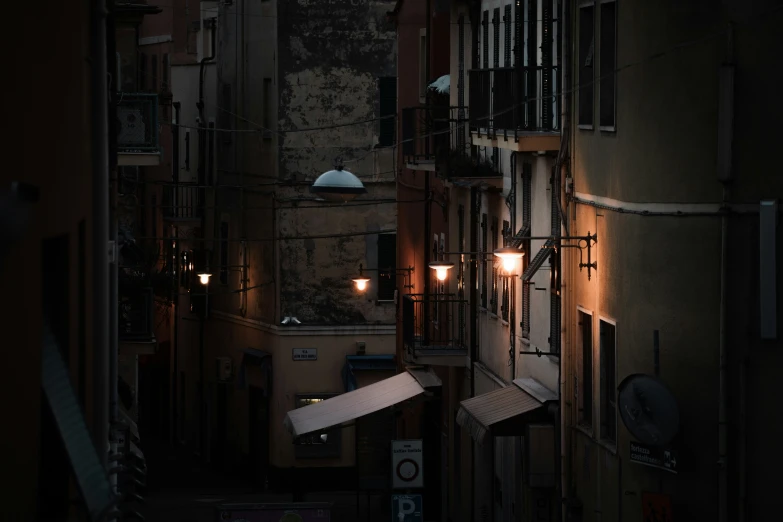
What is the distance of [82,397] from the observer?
1088cm

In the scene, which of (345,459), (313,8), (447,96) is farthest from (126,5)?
(345,459)

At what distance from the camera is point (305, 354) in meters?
39.7

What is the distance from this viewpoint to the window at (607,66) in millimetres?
17266

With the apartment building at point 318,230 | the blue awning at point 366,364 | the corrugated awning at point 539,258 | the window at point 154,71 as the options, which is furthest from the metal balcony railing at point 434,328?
the window at point 154,71

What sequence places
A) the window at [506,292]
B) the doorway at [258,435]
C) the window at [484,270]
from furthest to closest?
1. the doorway at [258,435]
2. the window at [484,270]
3. the window at [506,292]

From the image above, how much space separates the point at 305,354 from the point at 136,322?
11784 millimetres

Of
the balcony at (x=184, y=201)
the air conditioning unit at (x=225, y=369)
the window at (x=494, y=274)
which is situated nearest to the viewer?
the window at (x=494, y=274)

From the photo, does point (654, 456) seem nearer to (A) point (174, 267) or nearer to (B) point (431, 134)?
(B) point (431, 134)

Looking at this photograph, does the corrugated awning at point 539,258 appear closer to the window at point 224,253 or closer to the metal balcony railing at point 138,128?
the metal balcony railing at point 138,128

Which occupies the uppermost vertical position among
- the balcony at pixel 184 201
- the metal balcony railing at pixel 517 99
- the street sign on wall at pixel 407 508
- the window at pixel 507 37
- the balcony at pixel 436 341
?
the window at pixel 507 37

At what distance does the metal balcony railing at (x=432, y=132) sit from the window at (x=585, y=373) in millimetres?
8640

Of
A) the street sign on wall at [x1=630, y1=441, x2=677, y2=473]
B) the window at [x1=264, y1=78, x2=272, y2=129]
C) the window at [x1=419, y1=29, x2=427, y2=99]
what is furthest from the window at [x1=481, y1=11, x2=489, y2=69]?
the window at [x1=264, y1=78, x2=272, y2=129]

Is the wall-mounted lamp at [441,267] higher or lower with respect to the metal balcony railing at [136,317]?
Result: higher

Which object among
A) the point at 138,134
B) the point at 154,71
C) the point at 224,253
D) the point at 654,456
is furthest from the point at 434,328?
the point at 154,71
